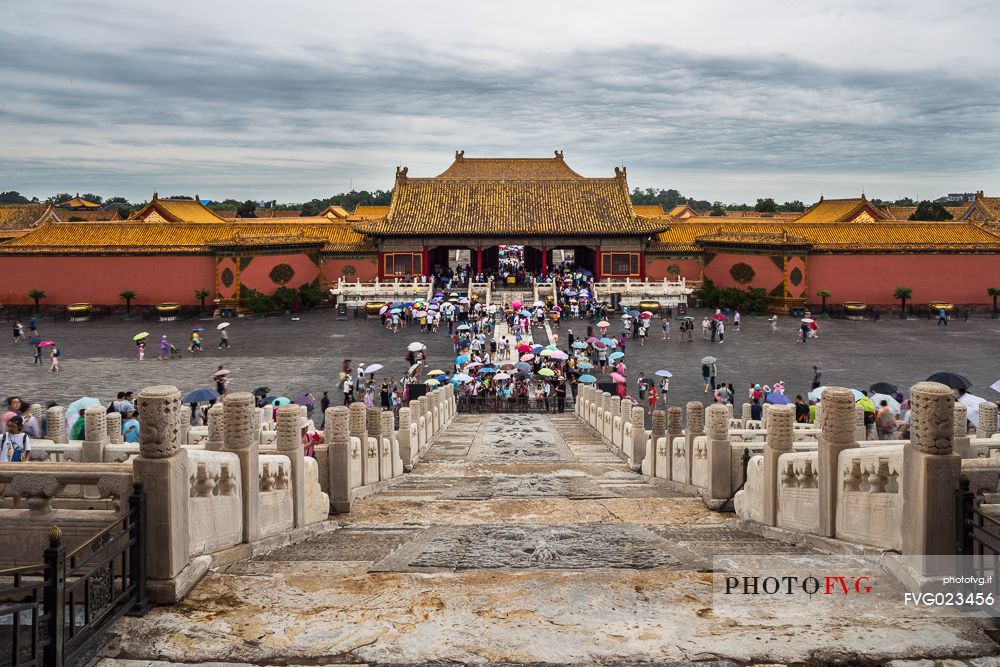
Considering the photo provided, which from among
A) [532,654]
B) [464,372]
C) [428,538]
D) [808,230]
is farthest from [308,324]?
[532,654]

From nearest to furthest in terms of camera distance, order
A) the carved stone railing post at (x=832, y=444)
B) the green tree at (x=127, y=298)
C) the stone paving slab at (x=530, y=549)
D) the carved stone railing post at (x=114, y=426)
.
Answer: the stone paving slab at (x=530, y=549) < the carved stone railing post at (x=832, y=444) < the carved stone railing post at (x=114, y=426) < the green tree at (x=127, y=298)

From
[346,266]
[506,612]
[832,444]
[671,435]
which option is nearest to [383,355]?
[346,266]

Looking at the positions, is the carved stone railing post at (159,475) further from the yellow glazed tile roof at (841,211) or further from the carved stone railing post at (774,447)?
the yellow glazed tile roof at (841,211)

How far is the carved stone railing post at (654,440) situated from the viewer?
1486cm

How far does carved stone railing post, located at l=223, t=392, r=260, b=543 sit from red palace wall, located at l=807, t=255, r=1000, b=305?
4719cm

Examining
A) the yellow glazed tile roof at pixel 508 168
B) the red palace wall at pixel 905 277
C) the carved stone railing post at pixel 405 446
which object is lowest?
the carved stone railing post at pixel 405 446

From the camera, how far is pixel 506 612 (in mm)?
5941

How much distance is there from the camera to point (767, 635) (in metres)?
5.57

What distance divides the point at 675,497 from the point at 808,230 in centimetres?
4423

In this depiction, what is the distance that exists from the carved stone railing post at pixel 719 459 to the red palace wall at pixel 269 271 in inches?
1665

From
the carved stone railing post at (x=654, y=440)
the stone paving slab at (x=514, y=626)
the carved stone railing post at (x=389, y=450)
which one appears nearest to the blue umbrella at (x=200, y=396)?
the carved stone railing post at (x=389, y=450)

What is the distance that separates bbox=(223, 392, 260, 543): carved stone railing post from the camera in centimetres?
773

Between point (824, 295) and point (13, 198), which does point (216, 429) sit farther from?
point (13, 198)

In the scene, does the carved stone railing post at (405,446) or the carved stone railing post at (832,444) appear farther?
the carved stone railing post at (405,446)
